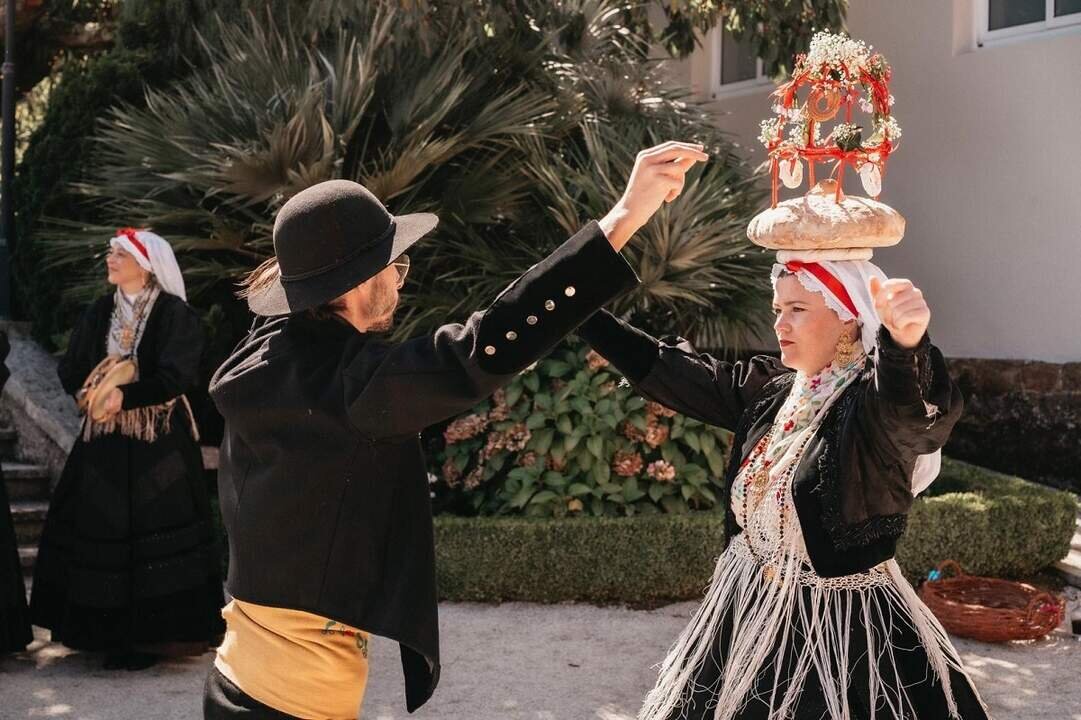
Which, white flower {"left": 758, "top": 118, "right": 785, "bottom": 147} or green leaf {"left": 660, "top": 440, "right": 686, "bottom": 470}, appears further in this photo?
green leaf {"left": 660, "top": 440, "right": 686, "bottom": 470}

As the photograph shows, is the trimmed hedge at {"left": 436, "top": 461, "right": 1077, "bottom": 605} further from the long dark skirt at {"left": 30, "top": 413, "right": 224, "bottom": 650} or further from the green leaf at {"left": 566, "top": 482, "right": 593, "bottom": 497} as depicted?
the long dark skirt at {"left": 30, "top": 413, "right": 224, "bottom": 650}

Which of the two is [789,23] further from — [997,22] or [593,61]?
[997,22]

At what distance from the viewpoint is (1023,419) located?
26.2 feet

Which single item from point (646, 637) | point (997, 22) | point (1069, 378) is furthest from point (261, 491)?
point (997, 22)

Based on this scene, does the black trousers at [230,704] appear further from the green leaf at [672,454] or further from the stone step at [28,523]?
the stone step at [28,523]

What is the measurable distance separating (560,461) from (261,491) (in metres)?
4.08

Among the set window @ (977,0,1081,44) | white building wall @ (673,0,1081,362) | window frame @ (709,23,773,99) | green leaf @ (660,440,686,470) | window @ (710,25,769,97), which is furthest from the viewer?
window @ (710,25,769,97)

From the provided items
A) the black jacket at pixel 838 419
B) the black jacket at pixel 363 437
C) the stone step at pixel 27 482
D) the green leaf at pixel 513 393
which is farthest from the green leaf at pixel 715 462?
the black jacket at pixel 363 437

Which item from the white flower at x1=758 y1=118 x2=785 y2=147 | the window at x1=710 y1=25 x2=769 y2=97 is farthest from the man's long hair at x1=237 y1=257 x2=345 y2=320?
the window at x1=710 y1=25 x2=769 y2=97

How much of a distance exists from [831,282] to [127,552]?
131 inches

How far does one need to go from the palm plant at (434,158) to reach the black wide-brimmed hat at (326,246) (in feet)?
13.8

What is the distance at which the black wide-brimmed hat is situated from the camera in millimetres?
2086

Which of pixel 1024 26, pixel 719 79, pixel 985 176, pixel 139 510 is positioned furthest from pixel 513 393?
pixel 719 79

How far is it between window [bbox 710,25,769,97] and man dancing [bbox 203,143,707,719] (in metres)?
8.15
